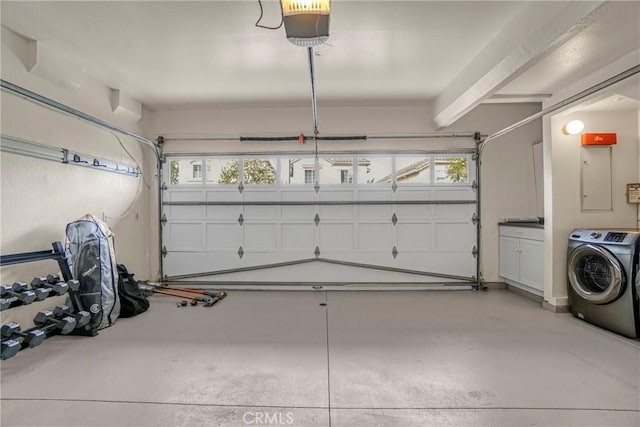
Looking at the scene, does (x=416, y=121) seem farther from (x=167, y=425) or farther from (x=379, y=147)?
(x=167, y=425)

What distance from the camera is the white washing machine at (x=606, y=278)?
100.0 inches

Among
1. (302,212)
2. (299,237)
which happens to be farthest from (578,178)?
(299,237)

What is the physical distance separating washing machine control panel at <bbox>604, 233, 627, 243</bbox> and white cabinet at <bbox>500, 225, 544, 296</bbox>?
0.70 m

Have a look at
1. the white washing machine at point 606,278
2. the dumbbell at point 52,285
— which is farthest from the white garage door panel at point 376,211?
the dumbbell at point 52,285

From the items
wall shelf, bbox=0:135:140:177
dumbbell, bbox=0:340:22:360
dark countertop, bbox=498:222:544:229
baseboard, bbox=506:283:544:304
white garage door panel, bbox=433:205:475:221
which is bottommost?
baseboard, bbox=506:283:544:304

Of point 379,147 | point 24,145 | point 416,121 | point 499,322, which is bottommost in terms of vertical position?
point 499,322


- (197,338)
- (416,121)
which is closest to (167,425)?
(197,338)

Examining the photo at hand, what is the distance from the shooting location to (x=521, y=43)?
221cm

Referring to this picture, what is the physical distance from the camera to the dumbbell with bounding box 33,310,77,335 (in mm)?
2449

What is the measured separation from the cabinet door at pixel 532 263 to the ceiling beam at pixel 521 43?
1874 millimetres

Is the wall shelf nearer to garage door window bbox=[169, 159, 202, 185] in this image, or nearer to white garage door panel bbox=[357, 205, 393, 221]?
garage door window bbox=[169, 159, 202, 185]

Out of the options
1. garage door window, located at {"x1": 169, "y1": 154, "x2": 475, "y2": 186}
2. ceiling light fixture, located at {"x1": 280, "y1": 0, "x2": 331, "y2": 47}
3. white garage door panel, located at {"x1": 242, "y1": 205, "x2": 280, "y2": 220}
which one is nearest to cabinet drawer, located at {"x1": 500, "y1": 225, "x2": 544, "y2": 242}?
garage door window, located at {"x1": 169, "y1": 154, "x2": 475, "y2": 186}

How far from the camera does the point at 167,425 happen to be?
156 centimetres

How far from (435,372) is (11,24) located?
172 inches
